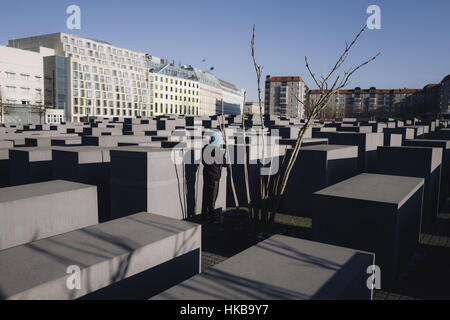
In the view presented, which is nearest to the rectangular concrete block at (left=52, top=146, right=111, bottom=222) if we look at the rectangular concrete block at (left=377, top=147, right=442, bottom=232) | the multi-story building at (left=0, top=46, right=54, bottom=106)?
the rectangular concrete block at (left=377, top=147, right=442, bottom=232)

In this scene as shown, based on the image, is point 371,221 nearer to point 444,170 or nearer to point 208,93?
point 444,170

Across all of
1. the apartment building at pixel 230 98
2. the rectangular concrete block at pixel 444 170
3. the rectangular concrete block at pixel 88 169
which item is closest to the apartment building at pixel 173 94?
the apartment building at pixel 230 98

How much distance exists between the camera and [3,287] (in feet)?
8.18

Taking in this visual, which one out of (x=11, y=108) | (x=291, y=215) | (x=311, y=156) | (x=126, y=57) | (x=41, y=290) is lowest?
(x=291, y=215)

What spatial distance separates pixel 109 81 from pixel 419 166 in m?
83.6

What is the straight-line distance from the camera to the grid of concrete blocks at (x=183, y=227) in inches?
106

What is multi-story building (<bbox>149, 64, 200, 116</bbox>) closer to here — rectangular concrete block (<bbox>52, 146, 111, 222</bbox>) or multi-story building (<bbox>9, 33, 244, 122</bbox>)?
multi-story building (<bbox>9, 33, 244, 122</bbox>)

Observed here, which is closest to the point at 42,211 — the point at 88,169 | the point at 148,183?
the point at 148,183

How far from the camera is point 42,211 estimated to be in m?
4.78
